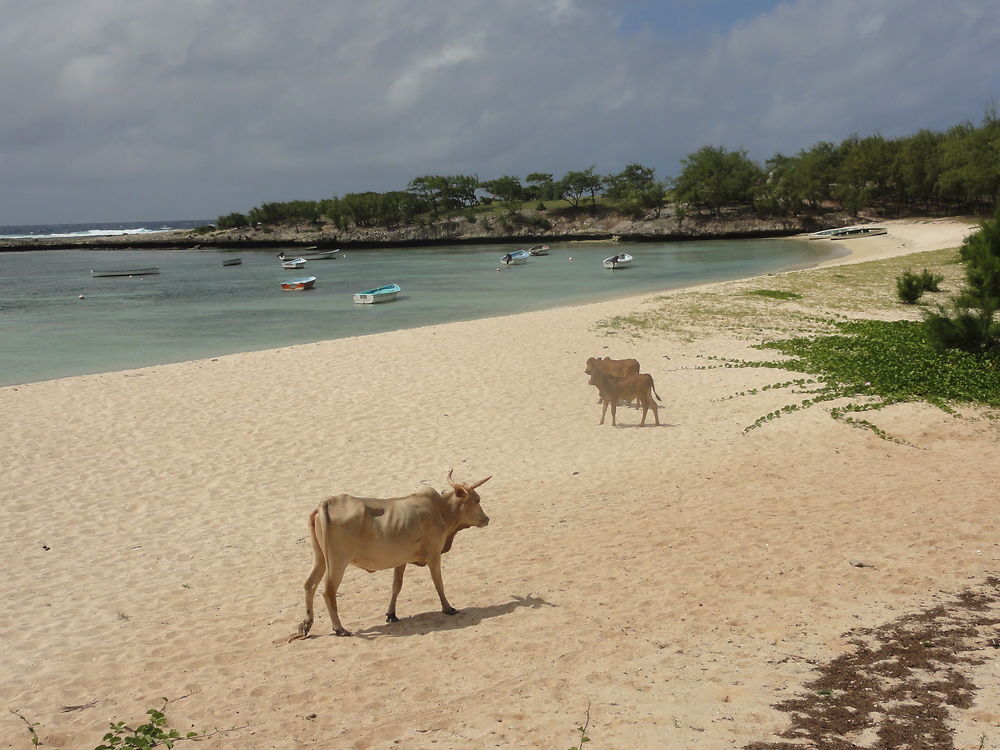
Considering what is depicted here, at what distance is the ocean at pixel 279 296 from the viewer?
2944 centimetres

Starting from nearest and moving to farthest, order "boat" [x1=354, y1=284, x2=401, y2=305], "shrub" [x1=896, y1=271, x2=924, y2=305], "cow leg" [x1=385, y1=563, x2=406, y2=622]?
"cow leg" [x1=385, y1=563, x2=406, y2=622] < "shrub" [x1=896, y1=271, x2=924, y2=305] < "boat" [x1=354, y1=284, x2=401, y2=305]

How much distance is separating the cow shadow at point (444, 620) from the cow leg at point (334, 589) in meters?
0.19

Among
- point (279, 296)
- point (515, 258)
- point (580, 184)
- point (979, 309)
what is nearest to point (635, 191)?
point (580, 184)

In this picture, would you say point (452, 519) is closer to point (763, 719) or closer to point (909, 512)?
point (763, 719)

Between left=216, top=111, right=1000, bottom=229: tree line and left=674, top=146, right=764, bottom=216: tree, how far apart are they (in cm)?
13

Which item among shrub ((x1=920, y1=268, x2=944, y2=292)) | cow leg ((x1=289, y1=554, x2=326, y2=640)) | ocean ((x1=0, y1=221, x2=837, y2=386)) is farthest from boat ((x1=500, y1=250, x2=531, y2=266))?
cow leg ((x1=289, y1=554, x2=326, y2=640))

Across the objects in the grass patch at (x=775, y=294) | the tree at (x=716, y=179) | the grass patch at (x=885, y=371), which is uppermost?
the tree at (x=716, y=179)

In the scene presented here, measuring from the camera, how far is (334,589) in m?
6.79

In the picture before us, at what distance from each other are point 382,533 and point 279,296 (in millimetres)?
43764

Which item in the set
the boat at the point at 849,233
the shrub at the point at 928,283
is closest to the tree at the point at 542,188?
the boat at the point at 849,233

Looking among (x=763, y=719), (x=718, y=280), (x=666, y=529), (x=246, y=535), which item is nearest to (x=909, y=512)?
(x=666, y=529)

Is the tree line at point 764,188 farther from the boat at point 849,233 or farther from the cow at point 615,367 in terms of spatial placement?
the cow at point 615,367

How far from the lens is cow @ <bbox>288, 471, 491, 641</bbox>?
6.64 m

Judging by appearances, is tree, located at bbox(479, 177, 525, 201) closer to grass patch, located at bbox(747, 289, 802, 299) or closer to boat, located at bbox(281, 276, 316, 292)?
boat, located at bbox(281, 276, 316, 292)
